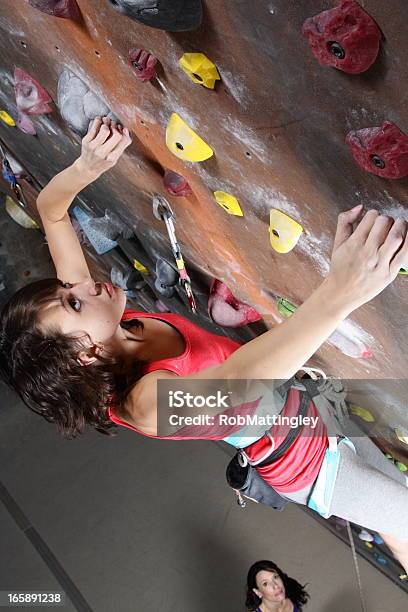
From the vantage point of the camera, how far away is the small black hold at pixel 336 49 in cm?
74

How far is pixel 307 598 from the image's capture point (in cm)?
265

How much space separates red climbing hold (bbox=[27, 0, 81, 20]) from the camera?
118 centimetres

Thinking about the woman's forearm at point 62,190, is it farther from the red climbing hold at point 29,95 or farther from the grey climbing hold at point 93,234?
the grey climbing hold at point 93,234

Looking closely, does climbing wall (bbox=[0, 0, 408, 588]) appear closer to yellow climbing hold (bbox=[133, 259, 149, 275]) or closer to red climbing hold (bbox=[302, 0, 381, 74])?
red climbing hold (bbox=[302, 0, 381, 74])

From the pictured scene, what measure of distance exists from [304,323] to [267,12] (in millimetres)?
393

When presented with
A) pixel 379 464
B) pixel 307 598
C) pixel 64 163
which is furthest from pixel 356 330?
pixel 307 598

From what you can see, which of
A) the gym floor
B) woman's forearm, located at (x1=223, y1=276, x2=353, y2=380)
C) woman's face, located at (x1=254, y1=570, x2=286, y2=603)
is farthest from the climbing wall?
the gym floor

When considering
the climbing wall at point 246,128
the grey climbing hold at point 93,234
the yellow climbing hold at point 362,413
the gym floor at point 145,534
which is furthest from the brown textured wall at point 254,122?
the gym floor at point 145,534

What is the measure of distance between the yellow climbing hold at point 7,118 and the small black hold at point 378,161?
5.03 feet

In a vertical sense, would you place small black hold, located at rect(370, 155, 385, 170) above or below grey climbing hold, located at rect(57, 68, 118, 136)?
above

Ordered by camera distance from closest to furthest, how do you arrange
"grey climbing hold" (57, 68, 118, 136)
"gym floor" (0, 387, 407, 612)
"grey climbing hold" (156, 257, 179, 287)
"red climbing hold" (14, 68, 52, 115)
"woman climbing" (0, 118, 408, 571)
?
1. "woman climbing" (0, 118, 408, 571)
2. "grey climbing hold" (57, 68, 118, 136)
3. "red climbing hold" (14, 68, 52, 115)
4. "grey climbing hold" (156, 257, 179, 287)
5. "gym floor" (0, 387, 407, 612)

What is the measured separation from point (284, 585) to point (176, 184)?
1697mm

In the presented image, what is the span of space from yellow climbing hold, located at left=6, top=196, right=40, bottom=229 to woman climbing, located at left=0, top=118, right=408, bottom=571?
7.20 ft

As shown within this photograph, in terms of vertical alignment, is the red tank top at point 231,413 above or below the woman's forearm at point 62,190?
below
